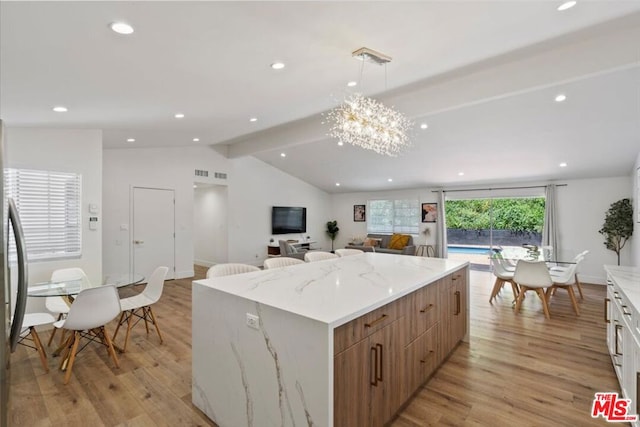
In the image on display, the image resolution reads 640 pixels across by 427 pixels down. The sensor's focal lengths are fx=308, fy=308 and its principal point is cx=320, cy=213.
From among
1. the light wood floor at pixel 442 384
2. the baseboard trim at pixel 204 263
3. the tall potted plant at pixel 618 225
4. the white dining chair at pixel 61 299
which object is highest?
the tall potted plant at pixel 618 225

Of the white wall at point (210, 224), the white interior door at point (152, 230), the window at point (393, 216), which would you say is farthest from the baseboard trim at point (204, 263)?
the window at point (393, 216)

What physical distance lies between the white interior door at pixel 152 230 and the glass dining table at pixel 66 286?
300 centimetres

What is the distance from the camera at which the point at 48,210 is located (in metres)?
3.96

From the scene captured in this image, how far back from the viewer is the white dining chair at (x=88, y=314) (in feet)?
8.70

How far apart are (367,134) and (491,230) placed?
20.8ft

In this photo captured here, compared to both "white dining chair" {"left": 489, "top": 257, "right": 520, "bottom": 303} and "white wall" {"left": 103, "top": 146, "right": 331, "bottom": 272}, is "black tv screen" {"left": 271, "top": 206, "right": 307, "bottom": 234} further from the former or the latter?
"white dining chair" {"left": 489, "top": 257, "right": 520, "bottom": 303}

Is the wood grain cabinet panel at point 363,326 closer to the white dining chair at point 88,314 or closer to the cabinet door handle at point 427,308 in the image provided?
the cabinet door handle at point 427,308

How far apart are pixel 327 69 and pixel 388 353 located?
255 cm

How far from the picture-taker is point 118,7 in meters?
1.73

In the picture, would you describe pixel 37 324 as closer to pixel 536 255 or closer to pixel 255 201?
pixel 255 201

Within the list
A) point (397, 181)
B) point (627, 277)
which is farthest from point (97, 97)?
point (397, 181)

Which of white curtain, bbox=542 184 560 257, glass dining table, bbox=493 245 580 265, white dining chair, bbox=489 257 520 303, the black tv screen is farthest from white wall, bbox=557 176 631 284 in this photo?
the black tv screen

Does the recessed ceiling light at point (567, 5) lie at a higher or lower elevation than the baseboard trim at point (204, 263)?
higher

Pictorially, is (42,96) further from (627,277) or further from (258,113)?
(627,277)
